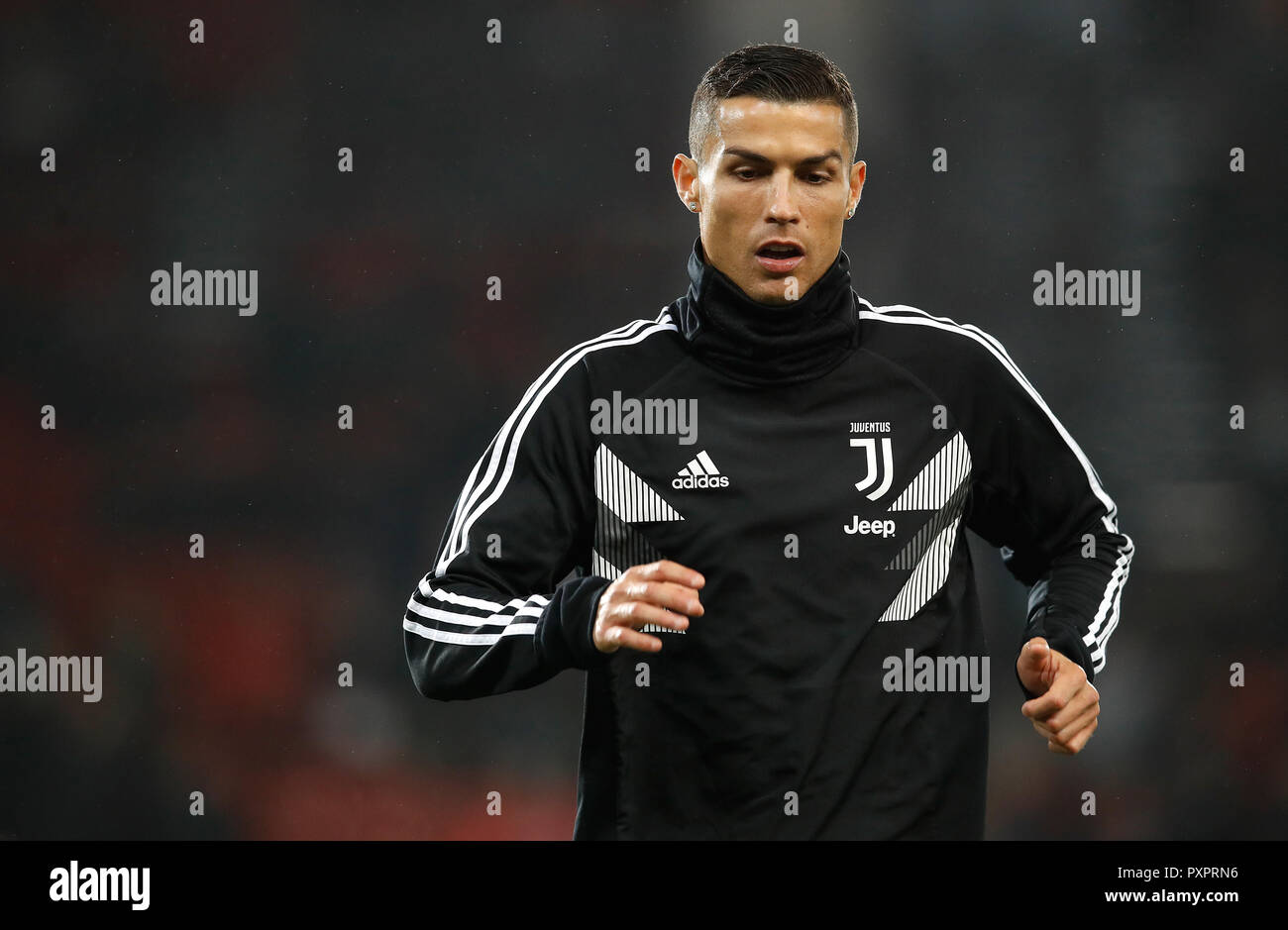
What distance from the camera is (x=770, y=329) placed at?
2314mm

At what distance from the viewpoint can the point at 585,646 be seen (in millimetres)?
1964

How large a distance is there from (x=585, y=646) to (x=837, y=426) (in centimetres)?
62

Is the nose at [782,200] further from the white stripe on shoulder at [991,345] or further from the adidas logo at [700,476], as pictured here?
the adidas logo at [700,476]

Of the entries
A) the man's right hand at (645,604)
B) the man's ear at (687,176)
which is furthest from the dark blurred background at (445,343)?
the man's right hand at (645,604)

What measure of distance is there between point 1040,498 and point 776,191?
0.68 m

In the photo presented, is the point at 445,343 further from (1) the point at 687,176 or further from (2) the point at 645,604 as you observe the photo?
(2) the point at 645,604

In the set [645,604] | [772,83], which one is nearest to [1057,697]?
[645,604]

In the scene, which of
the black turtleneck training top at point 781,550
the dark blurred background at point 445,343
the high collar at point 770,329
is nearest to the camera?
the black turtleneck training top at point 781,550

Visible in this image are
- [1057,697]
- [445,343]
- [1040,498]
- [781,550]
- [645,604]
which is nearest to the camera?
[645,604]

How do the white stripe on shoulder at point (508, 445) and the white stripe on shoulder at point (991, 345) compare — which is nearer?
the white stripe on shoulder at point (508, 445)

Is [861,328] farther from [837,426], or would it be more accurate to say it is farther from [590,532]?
[590,532]

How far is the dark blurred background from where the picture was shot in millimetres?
3947

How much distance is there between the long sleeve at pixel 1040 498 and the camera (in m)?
2.38

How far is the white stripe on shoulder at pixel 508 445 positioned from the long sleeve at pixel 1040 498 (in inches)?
21.2
